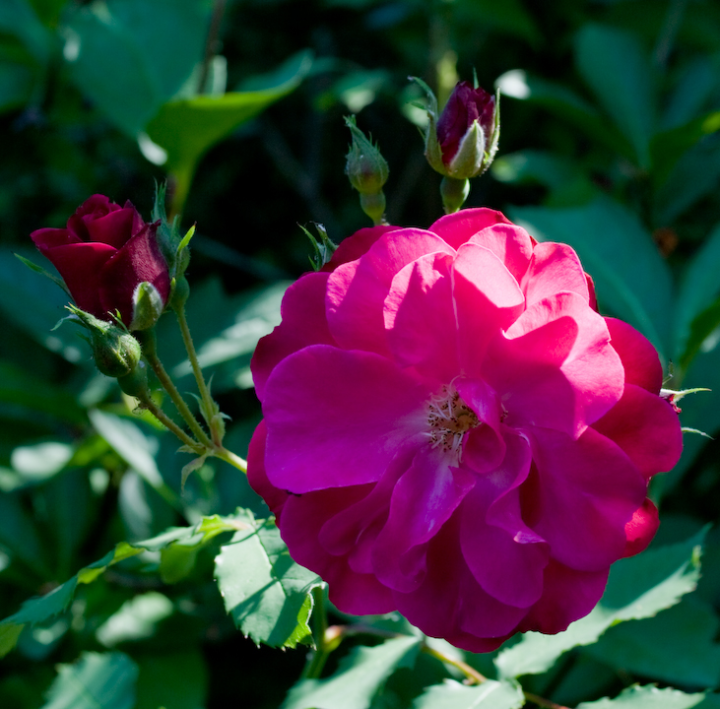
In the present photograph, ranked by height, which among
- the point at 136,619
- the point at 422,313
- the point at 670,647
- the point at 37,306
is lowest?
the point at 136,619

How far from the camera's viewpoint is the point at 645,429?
2.07 feet

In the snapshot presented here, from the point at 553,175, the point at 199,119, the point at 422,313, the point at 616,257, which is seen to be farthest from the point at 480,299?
the point at 553,175

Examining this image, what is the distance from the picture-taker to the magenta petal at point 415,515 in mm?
654

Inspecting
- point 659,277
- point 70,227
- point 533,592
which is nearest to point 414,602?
point 533,592

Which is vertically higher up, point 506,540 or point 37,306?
point 506,540

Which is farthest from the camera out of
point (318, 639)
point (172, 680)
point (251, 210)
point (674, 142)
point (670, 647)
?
point (251, 210)

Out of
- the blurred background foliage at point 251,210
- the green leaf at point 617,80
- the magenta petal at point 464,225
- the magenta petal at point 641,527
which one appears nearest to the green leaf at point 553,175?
the blurred background foliage at point 251,210

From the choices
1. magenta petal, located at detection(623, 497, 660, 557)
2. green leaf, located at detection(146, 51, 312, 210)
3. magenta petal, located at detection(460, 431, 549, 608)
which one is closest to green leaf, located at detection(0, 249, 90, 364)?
green leaf, located at detection(146, 51, 312, 210)

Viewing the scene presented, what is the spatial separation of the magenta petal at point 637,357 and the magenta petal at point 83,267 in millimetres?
497

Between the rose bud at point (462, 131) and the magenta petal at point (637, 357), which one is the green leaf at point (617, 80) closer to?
the rose bud at point (462, 131)

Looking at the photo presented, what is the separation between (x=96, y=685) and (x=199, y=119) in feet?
3.51

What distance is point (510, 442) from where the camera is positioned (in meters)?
0.69

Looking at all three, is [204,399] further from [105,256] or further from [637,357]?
[637,357]

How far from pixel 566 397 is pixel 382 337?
0.59 feet
